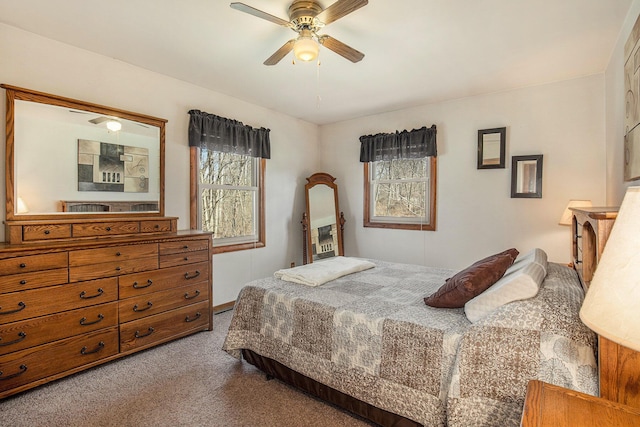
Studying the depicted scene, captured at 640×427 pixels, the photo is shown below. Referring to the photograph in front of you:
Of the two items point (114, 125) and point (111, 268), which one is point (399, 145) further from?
point (111, 268)

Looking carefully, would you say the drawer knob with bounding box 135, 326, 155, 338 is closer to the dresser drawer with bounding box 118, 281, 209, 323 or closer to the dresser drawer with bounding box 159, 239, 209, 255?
the dresser drawer with bounding box 118, 281, 209, 323

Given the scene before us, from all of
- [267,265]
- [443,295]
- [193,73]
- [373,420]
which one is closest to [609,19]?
[443,295]

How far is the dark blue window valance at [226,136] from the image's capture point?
3.49m

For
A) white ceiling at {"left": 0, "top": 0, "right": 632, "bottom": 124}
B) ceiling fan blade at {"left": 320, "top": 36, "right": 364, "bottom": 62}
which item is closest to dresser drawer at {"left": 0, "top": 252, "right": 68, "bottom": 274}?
white ceiling at {"left": 0, "top": 0, "right": 632, "bottom": 124}

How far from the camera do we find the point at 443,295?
1.85 m

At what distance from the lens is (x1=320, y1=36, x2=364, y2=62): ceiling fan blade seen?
2242mm

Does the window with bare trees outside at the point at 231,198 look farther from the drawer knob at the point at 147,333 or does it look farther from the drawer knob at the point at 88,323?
the drawer knob at the point at 88,323

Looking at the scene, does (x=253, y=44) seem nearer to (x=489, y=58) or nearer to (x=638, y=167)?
(x=489, y=58)

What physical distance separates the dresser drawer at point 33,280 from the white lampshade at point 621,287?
282cm

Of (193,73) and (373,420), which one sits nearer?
(373,420)

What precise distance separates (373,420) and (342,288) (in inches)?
33.7

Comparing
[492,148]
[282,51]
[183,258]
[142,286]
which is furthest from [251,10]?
[492,148]

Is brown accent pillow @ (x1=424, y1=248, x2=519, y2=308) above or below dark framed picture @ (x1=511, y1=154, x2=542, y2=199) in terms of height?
below

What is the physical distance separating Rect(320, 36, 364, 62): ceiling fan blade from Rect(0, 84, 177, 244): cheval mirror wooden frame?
6.23 ft
